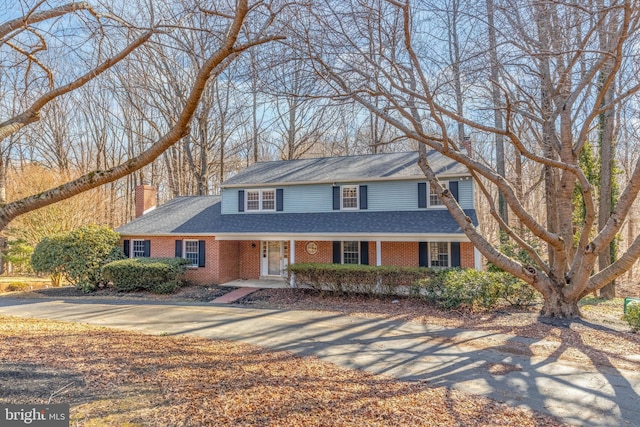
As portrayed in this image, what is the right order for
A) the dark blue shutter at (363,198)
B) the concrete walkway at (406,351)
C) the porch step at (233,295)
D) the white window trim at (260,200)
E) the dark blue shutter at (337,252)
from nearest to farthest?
the concrete walkway at (406,351)
the porch step at (233,295)
the dark blue shutter at (337,252)
the dark blue shutter at (363,198)
the white window trim at (260,200)

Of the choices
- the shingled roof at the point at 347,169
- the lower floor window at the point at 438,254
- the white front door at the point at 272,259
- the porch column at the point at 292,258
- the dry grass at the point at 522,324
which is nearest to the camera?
the dry grass at the point at 522,324

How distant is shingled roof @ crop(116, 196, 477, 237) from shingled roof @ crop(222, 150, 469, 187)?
1.61 meters

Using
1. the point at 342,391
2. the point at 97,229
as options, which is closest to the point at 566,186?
the point at 342,391

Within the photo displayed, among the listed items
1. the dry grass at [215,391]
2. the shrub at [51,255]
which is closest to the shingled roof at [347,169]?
the shrub at [51,255]

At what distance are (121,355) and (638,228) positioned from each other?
3362 centimetres

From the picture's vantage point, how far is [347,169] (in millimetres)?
17359

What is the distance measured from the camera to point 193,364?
5.66 metres

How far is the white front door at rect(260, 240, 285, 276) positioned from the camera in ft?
56.5

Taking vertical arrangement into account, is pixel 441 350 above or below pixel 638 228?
below

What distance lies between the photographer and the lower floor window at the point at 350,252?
51.9 feet

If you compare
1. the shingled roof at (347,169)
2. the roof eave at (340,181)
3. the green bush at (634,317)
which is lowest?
the green bush at (634,317)

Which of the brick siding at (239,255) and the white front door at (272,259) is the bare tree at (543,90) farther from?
the white front door at (272,259)

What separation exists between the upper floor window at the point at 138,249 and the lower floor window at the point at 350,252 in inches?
372

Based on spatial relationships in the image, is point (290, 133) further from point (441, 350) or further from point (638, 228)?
point (638, 228)
